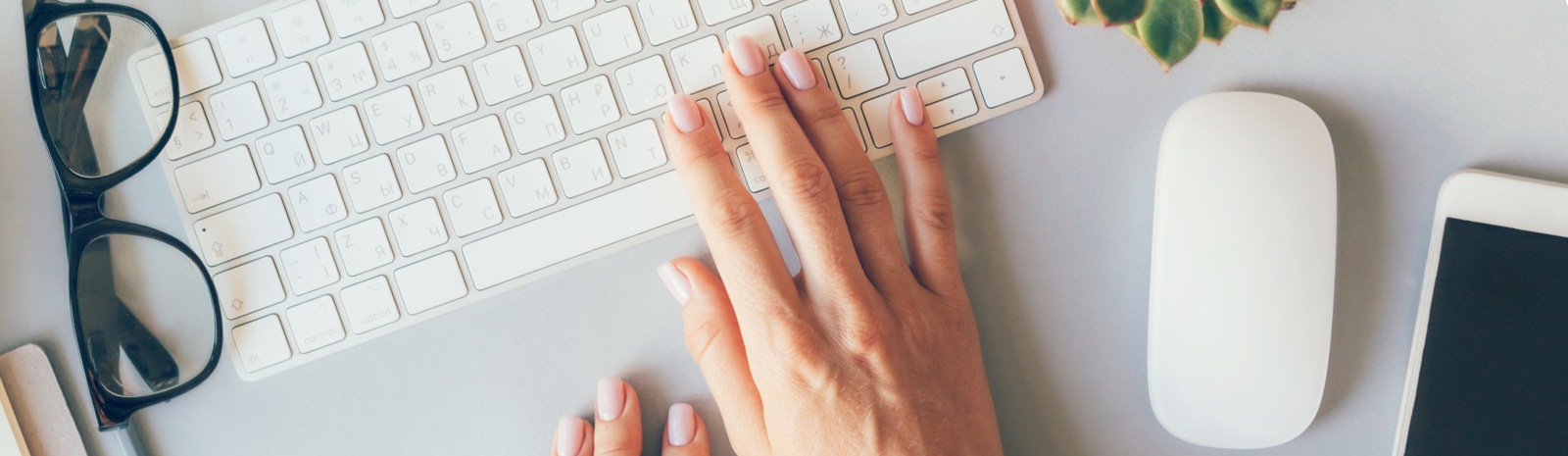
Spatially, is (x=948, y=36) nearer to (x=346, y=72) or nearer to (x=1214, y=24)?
(x=1214, y=24)

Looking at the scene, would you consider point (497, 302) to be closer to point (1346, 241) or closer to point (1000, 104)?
point (1000, 104)

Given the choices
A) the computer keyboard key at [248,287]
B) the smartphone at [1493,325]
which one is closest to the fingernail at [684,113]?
the computer keyboard key at [248,287]

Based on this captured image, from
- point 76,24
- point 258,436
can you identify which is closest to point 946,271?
point 258,436

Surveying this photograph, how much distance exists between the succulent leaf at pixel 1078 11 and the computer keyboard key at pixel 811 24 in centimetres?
17

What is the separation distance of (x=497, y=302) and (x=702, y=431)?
0.19 metres

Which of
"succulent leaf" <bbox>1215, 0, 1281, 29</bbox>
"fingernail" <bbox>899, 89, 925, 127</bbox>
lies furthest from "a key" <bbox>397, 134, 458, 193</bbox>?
"succulent leaf" <bbox>1215, 0, 1281, 29</bbox>

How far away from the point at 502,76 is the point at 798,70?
0.67 feet

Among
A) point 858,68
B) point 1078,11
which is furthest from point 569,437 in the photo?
point 1078,11

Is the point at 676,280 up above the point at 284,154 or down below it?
below

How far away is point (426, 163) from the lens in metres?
0.47

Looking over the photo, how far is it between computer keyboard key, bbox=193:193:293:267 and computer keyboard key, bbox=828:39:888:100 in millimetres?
402

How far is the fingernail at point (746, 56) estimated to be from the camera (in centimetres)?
45

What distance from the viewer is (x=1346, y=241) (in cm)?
50

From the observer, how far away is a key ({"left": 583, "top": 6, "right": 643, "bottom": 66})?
457mm
